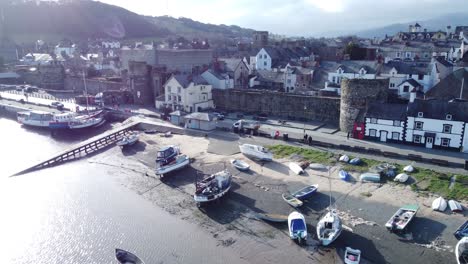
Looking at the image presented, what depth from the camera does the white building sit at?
160ft

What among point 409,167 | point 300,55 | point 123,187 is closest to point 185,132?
point 123,187

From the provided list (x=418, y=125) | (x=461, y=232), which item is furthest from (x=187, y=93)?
(x=461, y=232)

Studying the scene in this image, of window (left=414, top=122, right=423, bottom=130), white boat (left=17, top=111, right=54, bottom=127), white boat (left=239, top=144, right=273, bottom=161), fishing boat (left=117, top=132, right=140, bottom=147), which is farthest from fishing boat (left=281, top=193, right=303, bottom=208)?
white boat (left=17, top=111, right=54, bottom=127)

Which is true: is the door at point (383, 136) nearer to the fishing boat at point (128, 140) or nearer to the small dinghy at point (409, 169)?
the small dinghy at point (409, 169)

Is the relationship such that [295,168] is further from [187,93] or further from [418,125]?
[187,93]

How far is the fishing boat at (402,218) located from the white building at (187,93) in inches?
1247

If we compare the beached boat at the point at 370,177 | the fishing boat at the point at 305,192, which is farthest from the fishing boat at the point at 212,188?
the beached boat at the point at 370,177

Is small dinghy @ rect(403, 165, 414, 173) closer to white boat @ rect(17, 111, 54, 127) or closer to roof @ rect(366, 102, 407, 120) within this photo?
roof @ rect(366, 102, 407, 120)

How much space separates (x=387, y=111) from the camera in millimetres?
35094

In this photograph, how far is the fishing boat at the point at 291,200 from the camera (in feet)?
80.5

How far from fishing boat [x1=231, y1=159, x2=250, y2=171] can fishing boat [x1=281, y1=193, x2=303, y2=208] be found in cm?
595

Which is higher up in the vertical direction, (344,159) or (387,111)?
(387,111)

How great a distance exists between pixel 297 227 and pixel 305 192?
188 inches

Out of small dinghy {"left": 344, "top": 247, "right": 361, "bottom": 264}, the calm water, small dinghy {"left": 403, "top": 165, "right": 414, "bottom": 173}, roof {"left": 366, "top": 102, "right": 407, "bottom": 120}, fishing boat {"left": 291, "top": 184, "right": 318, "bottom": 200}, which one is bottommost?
the calm water
